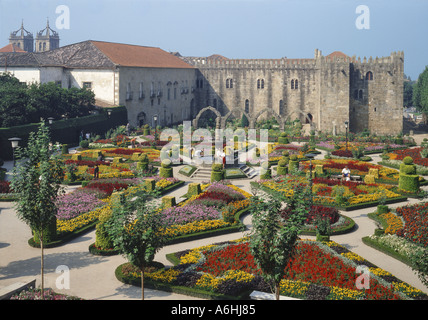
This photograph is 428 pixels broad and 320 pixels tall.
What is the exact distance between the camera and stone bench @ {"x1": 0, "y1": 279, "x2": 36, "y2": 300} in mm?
14233

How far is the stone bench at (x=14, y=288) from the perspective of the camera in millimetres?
14233

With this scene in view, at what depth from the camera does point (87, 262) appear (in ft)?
59.4

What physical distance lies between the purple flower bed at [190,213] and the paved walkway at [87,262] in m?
1.60

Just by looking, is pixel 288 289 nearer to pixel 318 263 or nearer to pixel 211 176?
pixel 318 263

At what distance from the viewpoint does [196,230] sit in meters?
21.4

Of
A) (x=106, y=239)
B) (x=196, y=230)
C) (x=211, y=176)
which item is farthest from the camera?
(x=211, y=176)

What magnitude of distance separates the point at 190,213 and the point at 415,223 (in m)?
9.27

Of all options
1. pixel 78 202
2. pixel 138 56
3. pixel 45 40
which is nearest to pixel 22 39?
pixel 45 40

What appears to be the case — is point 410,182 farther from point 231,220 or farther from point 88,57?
point 88,57

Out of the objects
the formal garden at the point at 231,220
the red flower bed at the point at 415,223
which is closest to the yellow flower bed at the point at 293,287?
the formal garden at the point at 231,220

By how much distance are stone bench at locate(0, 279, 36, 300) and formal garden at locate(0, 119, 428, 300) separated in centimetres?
39

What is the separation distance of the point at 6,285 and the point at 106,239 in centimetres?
386

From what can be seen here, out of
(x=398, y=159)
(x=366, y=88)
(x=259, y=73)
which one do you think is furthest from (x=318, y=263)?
(x=259, y=73)

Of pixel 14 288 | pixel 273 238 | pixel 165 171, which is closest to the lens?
pixel 273 238
